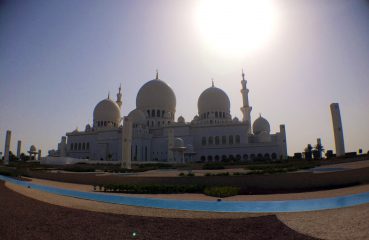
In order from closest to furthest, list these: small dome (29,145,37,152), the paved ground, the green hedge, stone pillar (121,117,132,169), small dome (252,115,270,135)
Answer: the paved ground → the green hedge → stone pillar (121,117,132,169) → small dome (252,115,270,135) → small dome (29,145,37,152)

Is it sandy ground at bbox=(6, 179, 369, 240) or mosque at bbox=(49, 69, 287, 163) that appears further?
mosque at bbox=(49, 69, 287, 163)

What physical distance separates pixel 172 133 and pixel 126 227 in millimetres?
41321

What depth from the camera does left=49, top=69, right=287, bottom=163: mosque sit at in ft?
164

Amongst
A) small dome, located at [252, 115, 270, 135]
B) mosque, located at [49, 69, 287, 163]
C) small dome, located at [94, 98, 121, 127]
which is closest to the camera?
mosque, located at [49, 69, 287, 163]

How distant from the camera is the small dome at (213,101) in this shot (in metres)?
57.6

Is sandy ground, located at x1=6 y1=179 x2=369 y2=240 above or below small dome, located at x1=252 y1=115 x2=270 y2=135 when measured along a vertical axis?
below

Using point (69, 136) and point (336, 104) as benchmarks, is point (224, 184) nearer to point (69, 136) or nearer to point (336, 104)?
point (336, 104)

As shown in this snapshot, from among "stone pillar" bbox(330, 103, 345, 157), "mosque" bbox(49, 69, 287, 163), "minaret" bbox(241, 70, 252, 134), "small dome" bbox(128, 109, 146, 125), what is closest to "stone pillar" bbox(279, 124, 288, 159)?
"mosque" bbox(49, 69, 287, 163)

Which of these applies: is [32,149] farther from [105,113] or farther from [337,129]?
[337,129]

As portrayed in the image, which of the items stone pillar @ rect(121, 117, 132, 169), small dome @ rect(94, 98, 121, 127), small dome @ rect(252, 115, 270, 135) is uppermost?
small dome @ rect(94, 98, 121, 127)

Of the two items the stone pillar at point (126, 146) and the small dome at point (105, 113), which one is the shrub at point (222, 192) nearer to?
the stone pillar at point (126, 146)

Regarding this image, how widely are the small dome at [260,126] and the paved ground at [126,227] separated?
5500 cm

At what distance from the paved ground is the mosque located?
1522 inches

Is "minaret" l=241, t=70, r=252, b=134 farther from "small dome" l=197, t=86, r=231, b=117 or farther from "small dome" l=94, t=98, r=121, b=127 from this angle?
"small dome" l=94, t=98, r=121, b=127
